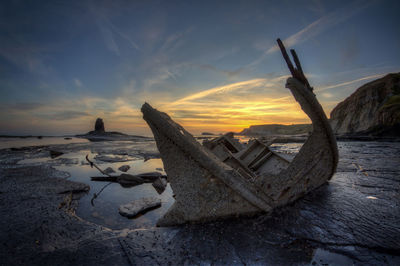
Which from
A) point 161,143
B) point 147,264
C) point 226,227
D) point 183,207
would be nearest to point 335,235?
point 226,227

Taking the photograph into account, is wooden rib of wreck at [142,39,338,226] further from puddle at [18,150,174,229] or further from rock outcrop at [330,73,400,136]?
rock outcrop at [330,73,400,136]

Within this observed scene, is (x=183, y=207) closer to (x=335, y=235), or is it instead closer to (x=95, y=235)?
(x=95, y=235)

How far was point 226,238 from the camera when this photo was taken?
98.0 inches

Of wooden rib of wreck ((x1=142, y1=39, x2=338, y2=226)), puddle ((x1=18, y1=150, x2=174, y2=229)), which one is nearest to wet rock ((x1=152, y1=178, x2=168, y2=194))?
puddle ((x1=18, y1=150, x2=174, y2=229))

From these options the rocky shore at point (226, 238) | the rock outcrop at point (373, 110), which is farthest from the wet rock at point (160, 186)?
the rock outcrop at point (373, 110)

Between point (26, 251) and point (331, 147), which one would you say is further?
point (331, 147)

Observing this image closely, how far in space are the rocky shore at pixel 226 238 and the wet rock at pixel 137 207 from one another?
655mm

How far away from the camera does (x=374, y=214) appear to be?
3.18m

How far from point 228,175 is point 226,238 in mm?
940

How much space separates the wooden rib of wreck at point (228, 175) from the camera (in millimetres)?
2938

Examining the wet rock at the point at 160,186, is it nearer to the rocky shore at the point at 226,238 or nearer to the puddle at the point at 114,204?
the puddle at the point at 114,204

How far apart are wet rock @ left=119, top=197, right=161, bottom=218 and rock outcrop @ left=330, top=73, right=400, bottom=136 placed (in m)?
32.9

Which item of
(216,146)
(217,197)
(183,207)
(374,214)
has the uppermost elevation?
(216,146)

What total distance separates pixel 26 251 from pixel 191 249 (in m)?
2.28
